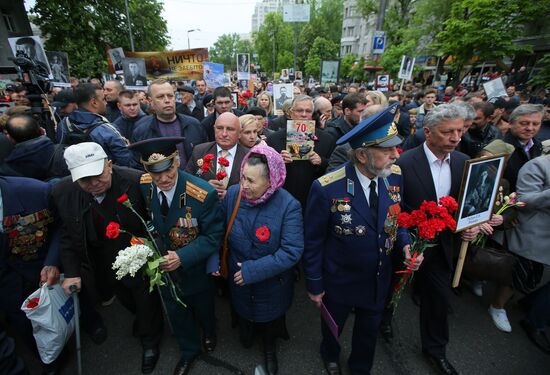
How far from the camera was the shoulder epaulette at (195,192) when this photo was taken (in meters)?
2.43

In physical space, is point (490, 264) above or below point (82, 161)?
below

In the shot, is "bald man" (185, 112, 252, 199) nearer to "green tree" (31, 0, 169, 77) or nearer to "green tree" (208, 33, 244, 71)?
"green tree" (31, 0, 169, 77)

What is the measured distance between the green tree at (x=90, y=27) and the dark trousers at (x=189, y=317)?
A: 769 inches

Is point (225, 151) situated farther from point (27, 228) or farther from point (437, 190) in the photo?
point (437, 190)

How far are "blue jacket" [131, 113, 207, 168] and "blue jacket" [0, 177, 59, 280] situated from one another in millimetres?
1704

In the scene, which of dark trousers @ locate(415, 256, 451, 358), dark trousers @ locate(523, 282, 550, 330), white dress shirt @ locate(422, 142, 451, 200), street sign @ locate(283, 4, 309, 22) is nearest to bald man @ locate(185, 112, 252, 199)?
white dress shirt @ locate(422, 142, 451, 200)

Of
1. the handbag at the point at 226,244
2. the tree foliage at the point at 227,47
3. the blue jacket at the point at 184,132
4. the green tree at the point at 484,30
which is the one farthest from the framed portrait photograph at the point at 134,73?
the tree foliage at the point at 227,47

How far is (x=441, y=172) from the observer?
8.93 feet

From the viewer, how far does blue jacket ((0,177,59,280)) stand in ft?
8.05

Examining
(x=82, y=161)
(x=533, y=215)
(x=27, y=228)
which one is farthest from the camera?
(x=533, y=215)

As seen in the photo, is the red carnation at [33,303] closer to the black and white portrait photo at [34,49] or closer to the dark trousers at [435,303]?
the dark trousers at [435,303]

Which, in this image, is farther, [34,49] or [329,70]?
[329,70]

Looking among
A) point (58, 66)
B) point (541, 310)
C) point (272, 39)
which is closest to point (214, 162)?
point (541, 310)

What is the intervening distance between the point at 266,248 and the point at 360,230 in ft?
2.63
